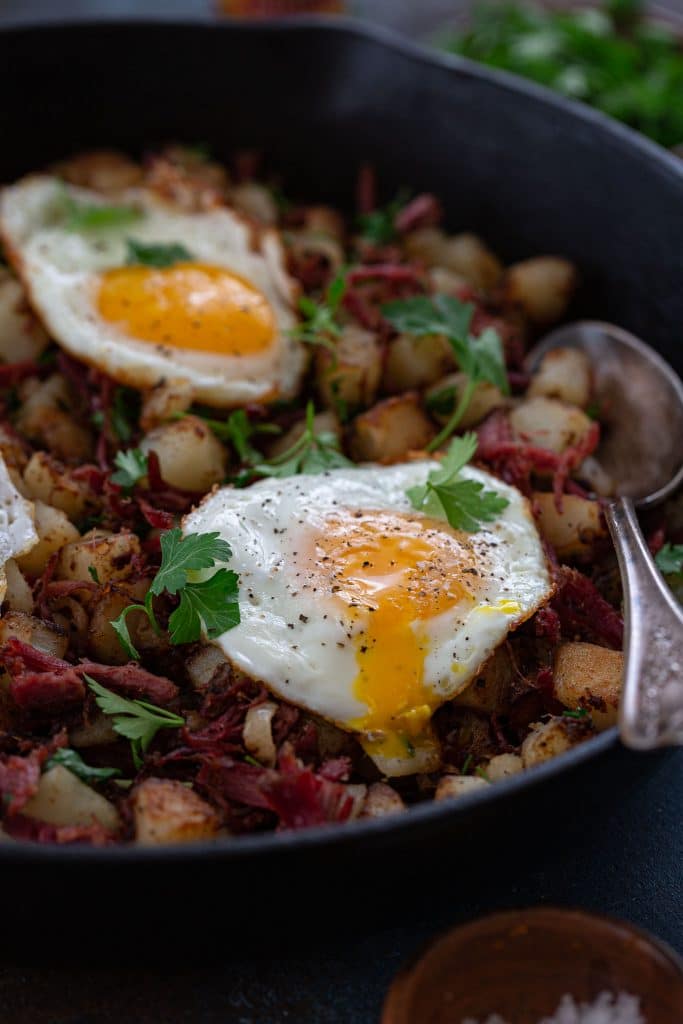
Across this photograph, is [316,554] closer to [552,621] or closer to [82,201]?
[552,621]

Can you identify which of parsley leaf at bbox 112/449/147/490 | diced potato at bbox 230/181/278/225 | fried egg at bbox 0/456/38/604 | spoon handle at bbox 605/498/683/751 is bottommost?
fried egg at bbox 0/456/38/604

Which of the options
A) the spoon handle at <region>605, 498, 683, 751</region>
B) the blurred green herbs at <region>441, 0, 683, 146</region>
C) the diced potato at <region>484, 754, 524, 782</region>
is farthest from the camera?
the blurred green herbs at <region>441, 0, 683, 146</region>

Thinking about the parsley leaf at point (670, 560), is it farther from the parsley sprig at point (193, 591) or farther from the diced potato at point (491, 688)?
the parsley sprig at point (193, 591)

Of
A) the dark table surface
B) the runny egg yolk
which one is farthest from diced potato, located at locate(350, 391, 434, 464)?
the dark table surface

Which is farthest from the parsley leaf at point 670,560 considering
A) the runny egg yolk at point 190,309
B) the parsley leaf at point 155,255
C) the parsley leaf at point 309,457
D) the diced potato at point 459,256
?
the parsley leaf at point 155,255

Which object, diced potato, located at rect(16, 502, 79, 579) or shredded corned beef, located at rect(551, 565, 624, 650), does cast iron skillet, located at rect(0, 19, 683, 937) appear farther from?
diced potato, located at rect(16, 502, 79, 579)
